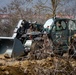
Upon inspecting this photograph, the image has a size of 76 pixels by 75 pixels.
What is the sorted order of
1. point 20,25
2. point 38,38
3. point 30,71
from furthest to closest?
point 20,25 < point 38,38 < point 30,71

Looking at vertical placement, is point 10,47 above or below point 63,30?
below

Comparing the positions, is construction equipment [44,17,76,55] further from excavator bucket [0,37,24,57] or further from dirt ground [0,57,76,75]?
dirt ground [0,57,76,75]

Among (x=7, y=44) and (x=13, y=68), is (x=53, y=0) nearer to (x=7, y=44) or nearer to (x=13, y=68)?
(x=7, y=44)

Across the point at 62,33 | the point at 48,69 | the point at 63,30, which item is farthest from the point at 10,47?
the point at 48,69

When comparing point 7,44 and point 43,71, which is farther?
point 7,44

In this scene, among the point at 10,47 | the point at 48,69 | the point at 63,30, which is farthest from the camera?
the point at 63,30

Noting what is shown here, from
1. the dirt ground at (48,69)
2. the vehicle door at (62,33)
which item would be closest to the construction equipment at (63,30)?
the vehicle door at (62,33)

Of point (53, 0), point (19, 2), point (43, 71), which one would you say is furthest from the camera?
point (19, 2)

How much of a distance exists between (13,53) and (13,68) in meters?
→ 4.78

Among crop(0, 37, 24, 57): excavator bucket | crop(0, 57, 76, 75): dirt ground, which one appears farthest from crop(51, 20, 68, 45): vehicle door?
crop(0, 57, 76, 75): dirt ground

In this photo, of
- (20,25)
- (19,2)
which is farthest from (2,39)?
(19,2)

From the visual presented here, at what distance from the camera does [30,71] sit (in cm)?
943

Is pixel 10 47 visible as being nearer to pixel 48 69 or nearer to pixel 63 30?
pixel 63 30

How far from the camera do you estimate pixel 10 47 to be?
620 inches
